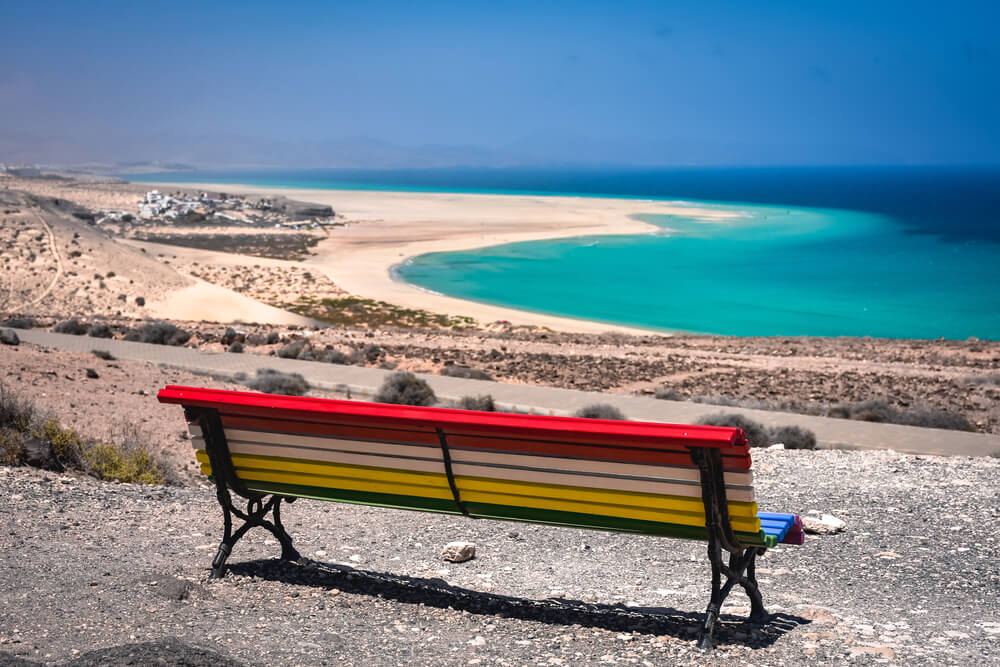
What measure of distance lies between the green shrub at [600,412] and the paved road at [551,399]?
0.40 metres

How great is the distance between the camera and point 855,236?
88.2 metres

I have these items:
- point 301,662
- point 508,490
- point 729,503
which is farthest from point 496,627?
point 729,503

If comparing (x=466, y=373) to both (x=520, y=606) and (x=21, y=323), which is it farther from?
(x=520, y=606)

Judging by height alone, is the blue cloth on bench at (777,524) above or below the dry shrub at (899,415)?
above

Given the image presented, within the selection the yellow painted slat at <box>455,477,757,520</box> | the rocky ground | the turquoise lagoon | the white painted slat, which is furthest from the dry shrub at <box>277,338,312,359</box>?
the turquoise lagoon

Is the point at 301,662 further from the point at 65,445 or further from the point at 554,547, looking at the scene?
the point at 65,445

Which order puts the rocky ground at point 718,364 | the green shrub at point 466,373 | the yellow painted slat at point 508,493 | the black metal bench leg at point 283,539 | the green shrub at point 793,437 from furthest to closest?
the green shrub at point 466,373 < the rocky ground at point 718,364 < the green shrub at point 793,437 < the black metal bench leg at point 283,539 < the yellow painted slat at point 508,493

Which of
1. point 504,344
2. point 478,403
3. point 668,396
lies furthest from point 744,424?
point 504,344

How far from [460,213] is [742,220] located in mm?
32153

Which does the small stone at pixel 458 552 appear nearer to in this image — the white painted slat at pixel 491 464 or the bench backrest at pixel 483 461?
the bench backrest at pixel 483 461

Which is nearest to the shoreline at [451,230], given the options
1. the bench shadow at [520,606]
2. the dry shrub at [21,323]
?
the dry shrub at [21,323]

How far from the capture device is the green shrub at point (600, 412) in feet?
43.3

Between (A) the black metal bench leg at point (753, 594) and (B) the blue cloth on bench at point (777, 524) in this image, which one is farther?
(B) the blue cloth on bench at point (777, 524)

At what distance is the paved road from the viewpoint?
11875 mm
